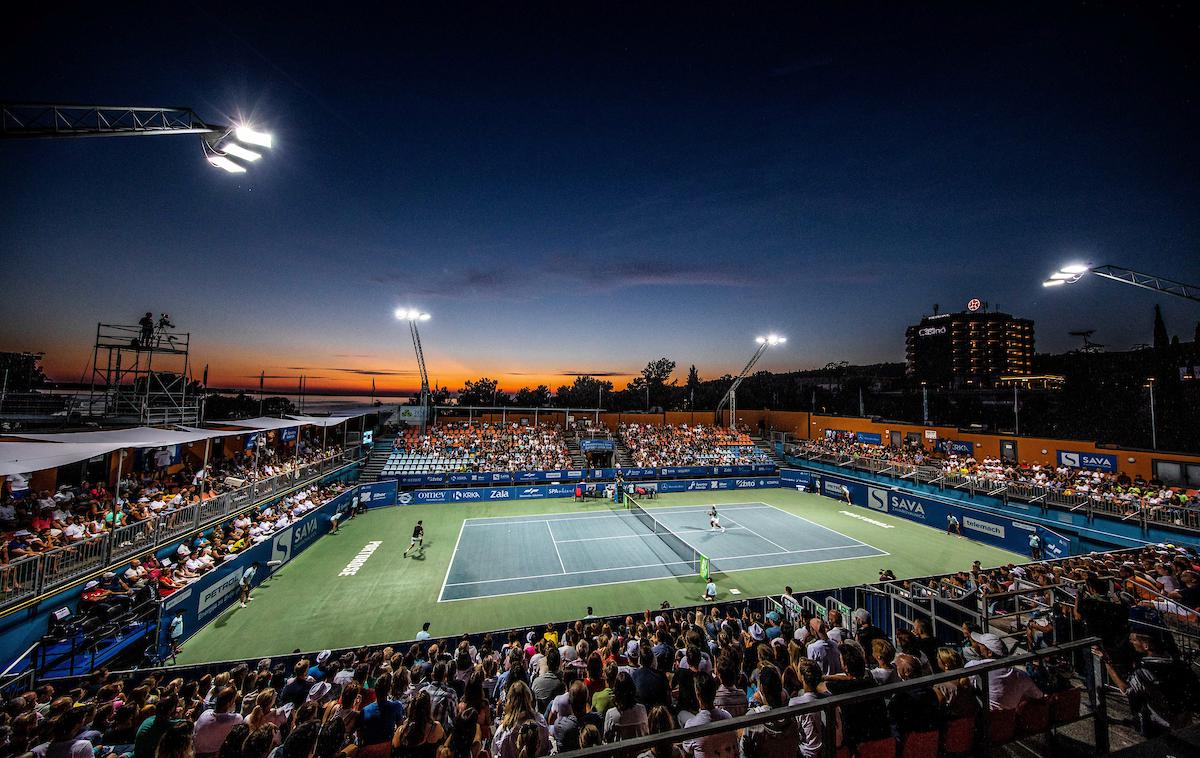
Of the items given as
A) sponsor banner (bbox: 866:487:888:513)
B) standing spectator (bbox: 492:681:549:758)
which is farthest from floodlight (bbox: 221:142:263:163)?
sponsor banner (bbox: 866:487:888:513)

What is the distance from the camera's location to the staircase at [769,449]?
40344 millimetres

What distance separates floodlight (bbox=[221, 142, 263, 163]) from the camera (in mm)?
9641

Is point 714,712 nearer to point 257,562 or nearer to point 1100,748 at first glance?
point 1100,748

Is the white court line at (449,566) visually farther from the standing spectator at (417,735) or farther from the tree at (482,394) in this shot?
the tree at (482,394)

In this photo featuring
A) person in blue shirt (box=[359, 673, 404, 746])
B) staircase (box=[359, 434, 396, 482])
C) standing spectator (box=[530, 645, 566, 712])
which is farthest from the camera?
staircase (box=[359, 434, 396, 482])

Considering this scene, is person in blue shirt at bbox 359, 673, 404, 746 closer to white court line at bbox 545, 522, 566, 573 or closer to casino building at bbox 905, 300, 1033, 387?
white court line at bbox 545, 522, 566, 573

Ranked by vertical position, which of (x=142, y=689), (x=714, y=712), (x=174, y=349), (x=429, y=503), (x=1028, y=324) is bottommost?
(x=429, y=503)

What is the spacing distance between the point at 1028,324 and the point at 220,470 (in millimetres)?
183189

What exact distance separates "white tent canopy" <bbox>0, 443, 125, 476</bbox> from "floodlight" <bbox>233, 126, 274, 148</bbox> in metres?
8.42

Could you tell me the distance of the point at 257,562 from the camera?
1638 cm

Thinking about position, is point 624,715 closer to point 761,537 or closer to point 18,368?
point 761,537

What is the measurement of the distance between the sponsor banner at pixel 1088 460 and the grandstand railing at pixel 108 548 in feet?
134

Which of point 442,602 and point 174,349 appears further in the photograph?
point 174,349

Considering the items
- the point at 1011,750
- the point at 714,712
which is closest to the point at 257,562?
the point at 714,712
